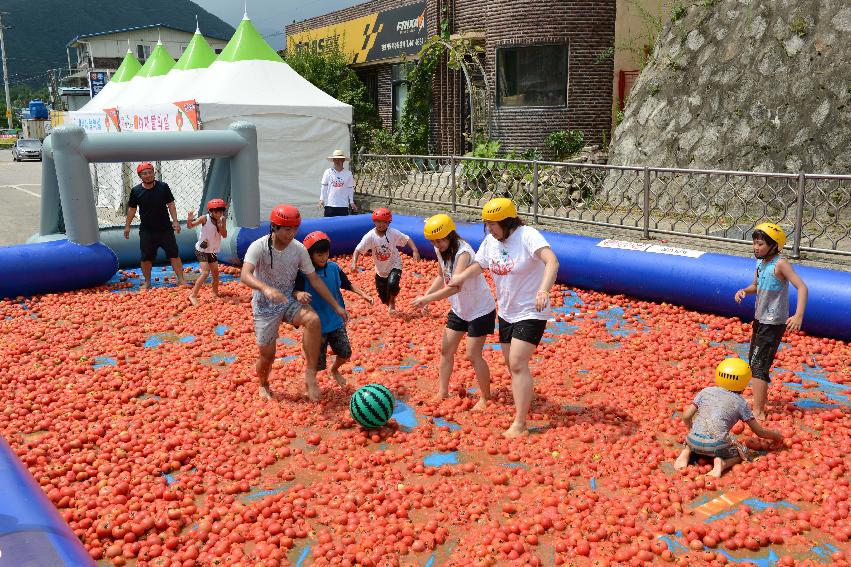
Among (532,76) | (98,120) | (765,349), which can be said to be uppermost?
(532,76)

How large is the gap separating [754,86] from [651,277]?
25.6 feet

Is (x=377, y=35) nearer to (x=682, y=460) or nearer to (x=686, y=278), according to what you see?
(x=686, y=278)

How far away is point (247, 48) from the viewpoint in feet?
62.7

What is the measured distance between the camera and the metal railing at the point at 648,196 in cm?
1210

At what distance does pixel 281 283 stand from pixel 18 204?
70.0ft

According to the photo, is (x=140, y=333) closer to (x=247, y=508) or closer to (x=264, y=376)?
(x=264, y=376)

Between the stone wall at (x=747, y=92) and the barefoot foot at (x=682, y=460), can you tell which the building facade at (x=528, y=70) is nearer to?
the stone wall at (x=747, y=92)

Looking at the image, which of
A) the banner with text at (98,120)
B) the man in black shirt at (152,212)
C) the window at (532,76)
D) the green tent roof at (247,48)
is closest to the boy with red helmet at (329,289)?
the man in black shirt at (152,212)

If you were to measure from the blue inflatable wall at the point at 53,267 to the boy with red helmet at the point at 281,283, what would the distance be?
241 inches

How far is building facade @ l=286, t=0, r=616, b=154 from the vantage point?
2009cm

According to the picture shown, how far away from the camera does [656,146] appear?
669 inches

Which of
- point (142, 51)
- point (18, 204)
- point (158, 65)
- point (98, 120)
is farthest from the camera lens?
point (142, 51)

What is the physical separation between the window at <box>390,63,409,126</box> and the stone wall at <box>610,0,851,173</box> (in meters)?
11.0

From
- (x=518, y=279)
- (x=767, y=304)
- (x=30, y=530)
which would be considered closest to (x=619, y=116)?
(x=767, y=304)
